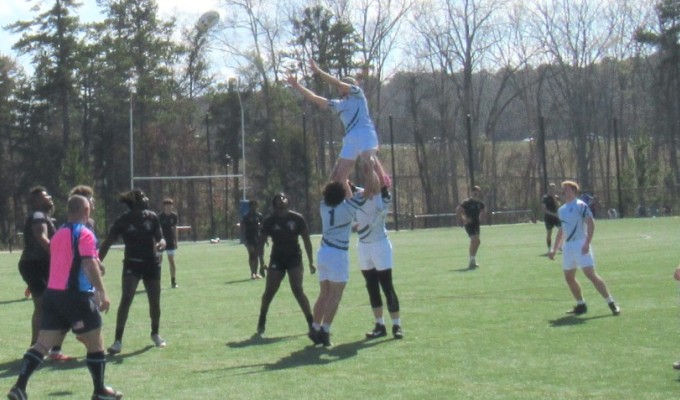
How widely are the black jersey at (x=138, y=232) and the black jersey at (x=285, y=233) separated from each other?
64.3 inches

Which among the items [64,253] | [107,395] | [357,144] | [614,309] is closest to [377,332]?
[357,144]

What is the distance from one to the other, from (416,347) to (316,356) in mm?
1131

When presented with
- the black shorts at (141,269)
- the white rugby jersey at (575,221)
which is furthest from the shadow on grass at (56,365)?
the white rugby jersey at (575,221)

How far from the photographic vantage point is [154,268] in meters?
13.0

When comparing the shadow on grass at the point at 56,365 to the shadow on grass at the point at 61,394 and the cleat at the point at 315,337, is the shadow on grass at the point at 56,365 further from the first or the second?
the cleat at the point at 315,337

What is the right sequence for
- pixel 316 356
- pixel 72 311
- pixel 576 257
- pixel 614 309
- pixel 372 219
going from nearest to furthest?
pixel 72 311 < pixel 316 356 < pixel 372 219 < pixel 614 309 < pixel 576 257

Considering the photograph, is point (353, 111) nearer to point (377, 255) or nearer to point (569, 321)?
point (377, 255)

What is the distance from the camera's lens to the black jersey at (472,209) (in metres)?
25.8

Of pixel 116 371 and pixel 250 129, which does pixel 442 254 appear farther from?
pixel 250 129

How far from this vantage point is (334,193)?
40.7 feet

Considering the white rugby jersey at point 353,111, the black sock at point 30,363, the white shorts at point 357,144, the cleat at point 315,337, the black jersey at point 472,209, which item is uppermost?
the white rugby jersey at point 353,111

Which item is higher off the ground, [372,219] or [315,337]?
[372,219]

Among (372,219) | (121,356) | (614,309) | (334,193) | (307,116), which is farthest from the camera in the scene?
(307,116)

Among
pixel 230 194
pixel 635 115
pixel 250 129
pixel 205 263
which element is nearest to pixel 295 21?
pixel 250 129
